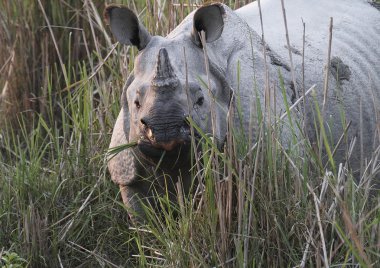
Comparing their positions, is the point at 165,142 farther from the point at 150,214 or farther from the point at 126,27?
the point at 126,27

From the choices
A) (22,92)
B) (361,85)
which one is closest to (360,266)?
(361,85)

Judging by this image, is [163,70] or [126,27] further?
[126,27]

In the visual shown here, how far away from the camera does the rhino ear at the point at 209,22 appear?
14.2ft

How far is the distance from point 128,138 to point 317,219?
3.81 ft

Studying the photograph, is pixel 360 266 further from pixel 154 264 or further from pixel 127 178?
pixel 127 178

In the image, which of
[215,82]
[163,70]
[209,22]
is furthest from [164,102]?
[209,22]

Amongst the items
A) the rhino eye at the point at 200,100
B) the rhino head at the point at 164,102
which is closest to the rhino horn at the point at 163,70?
the rhino head at the point at 164,102

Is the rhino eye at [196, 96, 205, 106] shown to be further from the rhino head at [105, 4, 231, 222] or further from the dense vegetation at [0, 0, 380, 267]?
the dense vegetation at [0, 0, 380, 267]

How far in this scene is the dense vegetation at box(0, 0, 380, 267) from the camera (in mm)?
3727

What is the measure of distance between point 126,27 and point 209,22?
39 centimetres

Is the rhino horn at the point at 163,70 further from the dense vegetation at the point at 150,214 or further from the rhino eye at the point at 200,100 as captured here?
the dense vegetation at the point at 150,214

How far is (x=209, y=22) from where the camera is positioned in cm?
436

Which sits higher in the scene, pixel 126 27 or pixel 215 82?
pixel 126 27

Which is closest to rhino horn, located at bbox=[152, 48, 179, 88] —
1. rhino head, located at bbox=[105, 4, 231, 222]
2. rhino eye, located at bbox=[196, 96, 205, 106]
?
rhino head, located at bbox=[105, 4, 231, 222]
